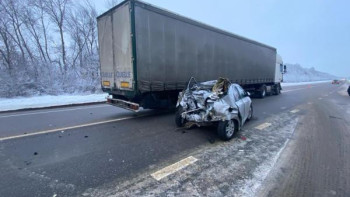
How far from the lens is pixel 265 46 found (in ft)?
51.2

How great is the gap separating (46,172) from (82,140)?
162 cm

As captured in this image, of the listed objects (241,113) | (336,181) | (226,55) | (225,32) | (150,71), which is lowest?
(336,181)

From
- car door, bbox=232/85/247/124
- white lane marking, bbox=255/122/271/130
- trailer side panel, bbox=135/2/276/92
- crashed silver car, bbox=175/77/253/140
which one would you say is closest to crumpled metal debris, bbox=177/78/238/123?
crashed silver car, bbox=175/77/253/140

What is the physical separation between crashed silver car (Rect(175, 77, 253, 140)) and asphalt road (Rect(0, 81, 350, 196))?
0.41 metres

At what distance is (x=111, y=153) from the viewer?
4.12 metres

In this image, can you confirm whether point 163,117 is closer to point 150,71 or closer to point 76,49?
point 150,71

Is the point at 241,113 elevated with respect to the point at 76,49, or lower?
lower

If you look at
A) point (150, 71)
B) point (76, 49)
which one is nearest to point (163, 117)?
point (150, 71)

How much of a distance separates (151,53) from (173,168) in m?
4.60

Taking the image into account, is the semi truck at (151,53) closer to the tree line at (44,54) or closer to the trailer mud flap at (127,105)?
the trailer mud flap at (127,105)

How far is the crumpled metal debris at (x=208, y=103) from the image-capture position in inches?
201

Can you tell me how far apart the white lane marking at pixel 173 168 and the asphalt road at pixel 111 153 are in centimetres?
16

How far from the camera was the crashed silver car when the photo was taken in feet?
16.6

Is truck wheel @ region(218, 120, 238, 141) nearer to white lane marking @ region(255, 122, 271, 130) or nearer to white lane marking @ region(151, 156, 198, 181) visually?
white lane marking @ region(151, 156, 198, 181)
